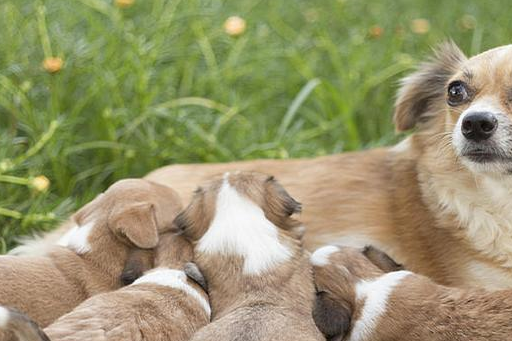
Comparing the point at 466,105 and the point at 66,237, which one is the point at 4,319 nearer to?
the point at 66,237

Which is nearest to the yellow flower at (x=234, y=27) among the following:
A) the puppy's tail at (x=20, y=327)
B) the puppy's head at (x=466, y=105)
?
the puppy's head at (x=466, y=105)

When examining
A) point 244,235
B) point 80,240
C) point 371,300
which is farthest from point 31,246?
point 371,300

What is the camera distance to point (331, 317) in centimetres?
339

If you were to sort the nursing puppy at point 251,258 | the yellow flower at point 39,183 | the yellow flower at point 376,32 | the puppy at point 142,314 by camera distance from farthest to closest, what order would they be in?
the yellow flower at point 376,32 < the yellow flower at point 39,183 < the nursing puppy at point 251,258 < the puppy at point 142,314

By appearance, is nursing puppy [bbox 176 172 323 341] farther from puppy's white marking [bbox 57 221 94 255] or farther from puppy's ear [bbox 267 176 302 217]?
puppy's white marking [bbox 57 221 94 255]

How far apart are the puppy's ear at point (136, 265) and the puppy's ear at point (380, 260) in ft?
2.66

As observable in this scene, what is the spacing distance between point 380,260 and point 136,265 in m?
0.91

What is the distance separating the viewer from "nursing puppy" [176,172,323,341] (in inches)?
Result: 125

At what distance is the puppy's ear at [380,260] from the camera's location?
3689 millimetres

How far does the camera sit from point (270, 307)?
3258 mm

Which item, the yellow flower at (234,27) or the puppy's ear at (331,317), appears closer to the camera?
the puppy's ear at (331,317)

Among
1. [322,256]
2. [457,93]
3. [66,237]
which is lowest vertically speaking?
[66,237]

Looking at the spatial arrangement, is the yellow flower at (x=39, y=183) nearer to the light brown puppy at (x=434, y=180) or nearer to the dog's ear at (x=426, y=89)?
the light brown puppy at (x=434, y=180)

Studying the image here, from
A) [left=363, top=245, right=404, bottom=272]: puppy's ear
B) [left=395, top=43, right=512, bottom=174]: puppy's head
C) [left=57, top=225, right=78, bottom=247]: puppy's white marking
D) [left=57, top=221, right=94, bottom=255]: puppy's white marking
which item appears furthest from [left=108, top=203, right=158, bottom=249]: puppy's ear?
[left=395, top=43, right=512, bottom=174]: puppy's head
